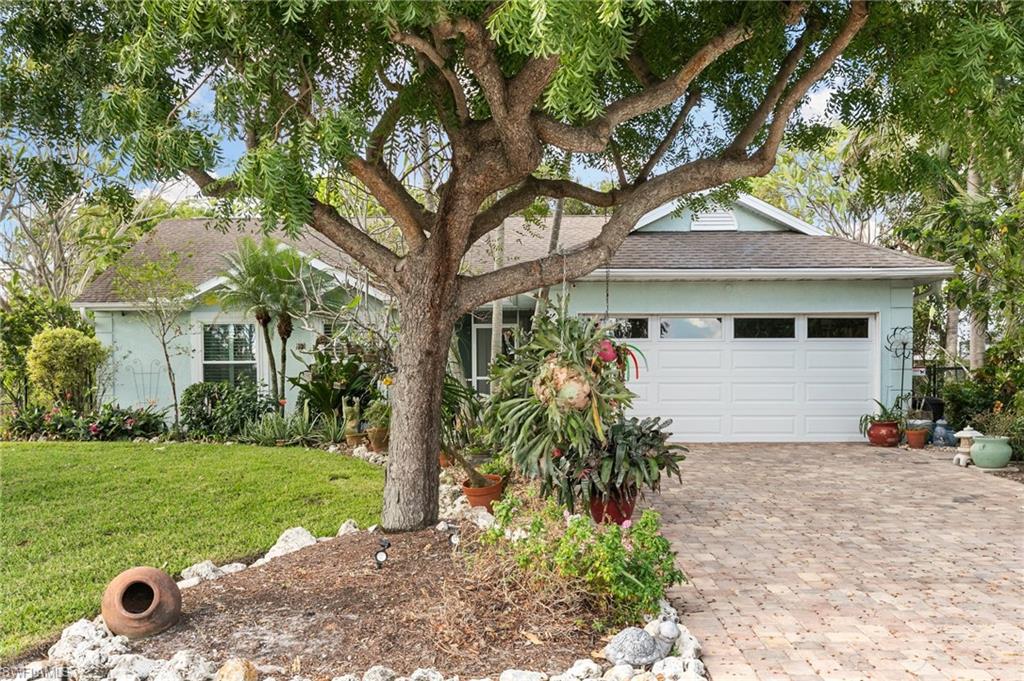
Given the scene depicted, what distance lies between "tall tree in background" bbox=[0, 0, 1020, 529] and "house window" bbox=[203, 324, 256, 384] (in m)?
8.23

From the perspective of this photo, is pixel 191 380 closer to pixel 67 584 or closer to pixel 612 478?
pixel 67 584

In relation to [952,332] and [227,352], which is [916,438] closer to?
[952,332]

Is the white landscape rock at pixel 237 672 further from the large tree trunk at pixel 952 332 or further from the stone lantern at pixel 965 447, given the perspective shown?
the large tree trunk at pixel 952 332

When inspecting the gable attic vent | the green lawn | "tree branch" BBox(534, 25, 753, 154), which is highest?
the gable attic vent

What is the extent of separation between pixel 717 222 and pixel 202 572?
11.7 metres

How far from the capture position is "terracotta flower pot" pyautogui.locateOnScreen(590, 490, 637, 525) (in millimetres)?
6246

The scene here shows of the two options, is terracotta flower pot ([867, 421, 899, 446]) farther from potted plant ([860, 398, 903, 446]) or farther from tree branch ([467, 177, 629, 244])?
tree branch ([467, 177, 629, 244])

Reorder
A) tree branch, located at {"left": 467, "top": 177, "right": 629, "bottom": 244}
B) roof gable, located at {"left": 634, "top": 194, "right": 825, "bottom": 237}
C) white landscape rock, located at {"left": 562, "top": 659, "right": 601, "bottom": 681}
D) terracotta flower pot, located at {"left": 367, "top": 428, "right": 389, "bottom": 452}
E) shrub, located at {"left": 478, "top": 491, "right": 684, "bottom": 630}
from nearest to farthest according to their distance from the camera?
1. white landscape rock, located at {"left": 562, "top": 659, "right": 601, "bottom": 681}
2. shrub, located at {"left": 478, "top": 491, "right": 684, "bottom": 630}
3. tree branch, located at {"left": 467, "top": 177, "right": 629, "bottom": 244}
4. terracotta flower pot, located at {"left": 367, "top": 428, "right": 389, "bottom": 452}
5. roof gable, located at {"left": 634, "top": 194, "right": 825, "bottom": 237}

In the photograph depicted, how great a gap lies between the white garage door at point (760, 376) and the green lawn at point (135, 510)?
220 inches

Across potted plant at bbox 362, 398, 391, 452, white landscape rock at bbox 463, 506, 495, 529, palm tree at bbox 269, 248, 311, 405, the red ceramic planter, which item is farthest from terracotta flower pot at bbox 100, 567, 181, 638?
palm tree at bbox 269, 248, 311, 405

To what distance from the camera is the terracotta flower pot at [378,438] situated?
35.8ft

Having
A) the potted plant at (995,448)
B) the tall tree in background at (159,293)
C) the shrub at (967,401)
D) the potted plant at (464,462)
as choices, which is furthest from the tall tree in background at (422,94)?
the shrub at (967,401)

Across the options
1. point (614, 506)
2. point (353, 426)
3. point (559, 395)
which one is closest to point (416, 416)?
point (559, 395)

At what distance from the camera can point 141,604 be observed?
4.35 metres
